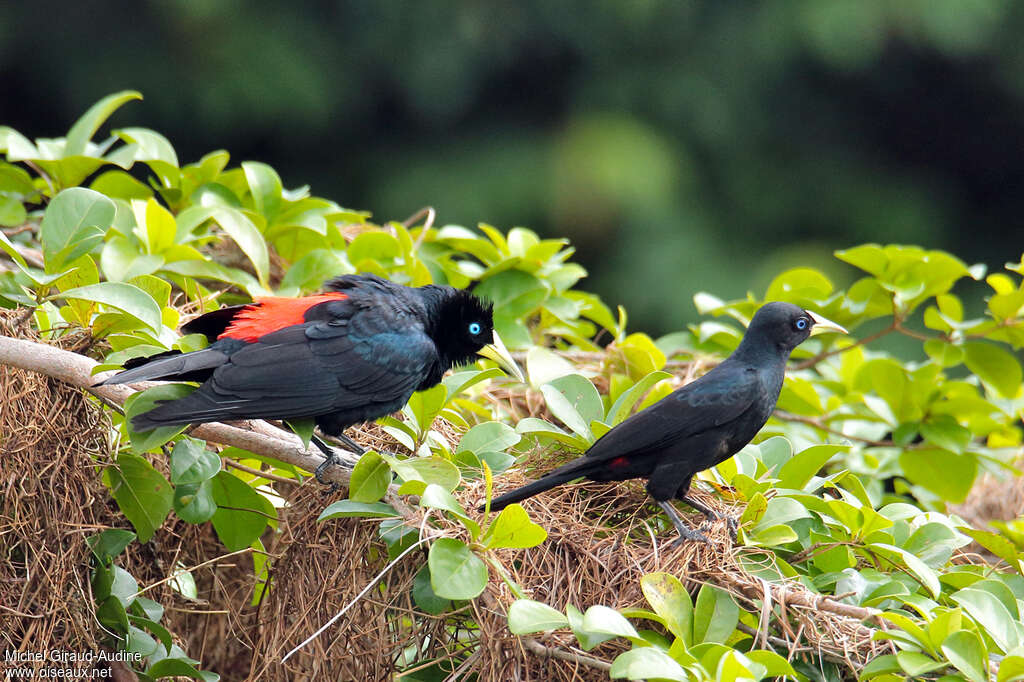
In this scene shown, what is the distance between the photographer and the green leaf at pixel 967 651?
192 centimetres

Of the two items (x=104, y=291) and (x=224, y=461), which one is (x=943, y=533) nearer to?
(x=224, y=461)

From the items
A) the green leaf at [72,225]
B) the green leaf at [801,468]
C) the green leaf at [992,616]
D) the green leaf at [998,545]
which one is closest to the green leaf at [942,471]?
the green leaf at [998,545]

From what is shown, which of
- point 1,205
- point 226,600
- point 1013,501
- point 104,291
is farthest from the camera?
point 1013,501

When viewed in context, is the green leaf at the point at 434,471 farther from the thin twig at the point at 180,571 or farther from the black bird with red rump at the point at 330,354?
the thin twig at the point at 180,571

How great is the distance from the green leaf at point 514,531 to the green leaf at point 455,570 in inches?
2.0

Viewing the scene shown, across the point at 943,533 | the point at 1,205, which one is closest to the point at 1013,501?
the point at 943,533

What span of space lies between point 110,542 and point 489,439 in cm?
94

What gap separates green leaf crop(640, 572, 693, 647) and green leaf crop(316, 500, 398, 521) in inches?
23.5

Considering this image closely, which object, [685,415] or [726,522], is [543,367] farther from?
[726,522]

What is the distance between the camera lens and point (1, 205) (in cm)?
332

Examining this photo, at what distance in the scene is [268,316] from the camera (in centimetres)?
277

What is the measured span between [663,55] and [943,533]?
7509 mm

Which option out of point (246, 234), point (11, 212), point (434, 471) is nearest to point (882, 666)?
point (434, 471)

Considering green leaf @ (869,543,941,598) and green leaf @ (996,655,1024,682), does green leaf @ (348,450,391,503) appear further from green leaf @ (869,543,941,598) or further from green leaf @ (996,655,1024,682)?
green leaf @ (996,655,1024,682)
